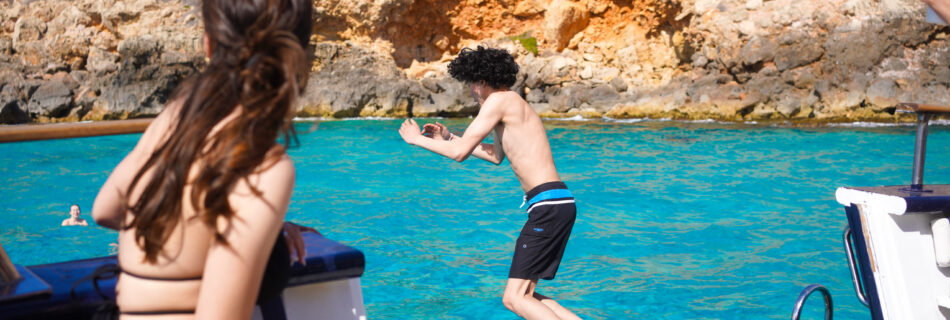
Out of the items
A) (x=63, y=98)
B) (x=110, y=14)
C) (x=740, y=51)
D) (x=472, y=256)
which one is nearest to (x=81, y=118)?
(x=63, y=98)

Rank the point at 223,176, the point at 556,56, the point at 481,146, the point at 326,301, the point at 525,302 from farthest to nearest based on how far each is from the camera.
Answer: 1. the point at 556,56
2. the point at 481,146
3. the point at 525,302
4. the point at 326,301
5. the point at 223,176

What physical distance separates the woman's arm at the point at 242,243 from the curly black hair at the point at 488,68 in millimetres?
2873

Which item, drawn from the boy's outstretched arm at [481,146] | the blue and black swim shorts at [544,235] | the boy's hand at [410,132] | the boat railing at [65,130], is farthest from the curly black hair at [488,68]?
the boat railing at [65,130]

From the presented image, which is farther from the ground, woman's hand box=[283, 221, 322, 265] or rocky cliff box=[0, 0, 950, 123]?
woman's hand box=[283, 221, 322, 265]

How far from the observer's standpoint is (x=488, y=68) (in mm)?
4047

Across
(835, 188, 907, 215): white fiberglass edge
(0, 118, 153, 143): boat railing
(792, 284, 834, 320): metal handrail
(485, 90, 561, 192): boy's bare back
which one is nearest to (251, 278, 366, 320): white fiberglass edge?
(0, 118, 153, 143): boat railing

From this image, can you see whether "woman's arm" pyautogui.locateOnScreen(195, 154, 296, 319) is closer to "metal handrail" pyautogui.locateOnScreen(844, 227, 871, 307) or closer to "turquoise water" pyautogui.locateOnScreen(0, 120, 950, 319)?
"turquoise water" pyautogui.locateOnScreen(0, 120, 950, 319)

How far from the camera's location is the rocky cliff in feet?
60.1

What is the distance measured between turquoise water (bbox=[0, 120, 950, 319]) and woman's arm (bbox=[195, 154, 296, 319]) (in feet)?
2.18

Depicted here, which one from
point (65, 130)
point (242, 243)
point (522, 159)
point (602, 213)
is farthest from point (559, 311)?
point (602, 213)

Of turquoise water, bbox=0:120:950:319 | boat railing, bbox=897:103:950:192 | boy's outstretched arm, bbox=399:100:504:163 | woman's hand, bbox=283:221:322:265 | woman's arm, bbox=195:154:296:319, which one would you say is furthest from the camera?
turquoise water, bbox=0:120:950:319

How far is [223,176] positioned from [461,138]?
2.67 meters

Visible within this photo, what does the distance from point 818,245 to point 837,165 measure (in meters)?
5.61

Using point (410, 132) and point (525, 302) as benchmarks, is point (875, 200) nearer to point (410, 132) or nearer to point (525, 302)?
point (525, 302)
